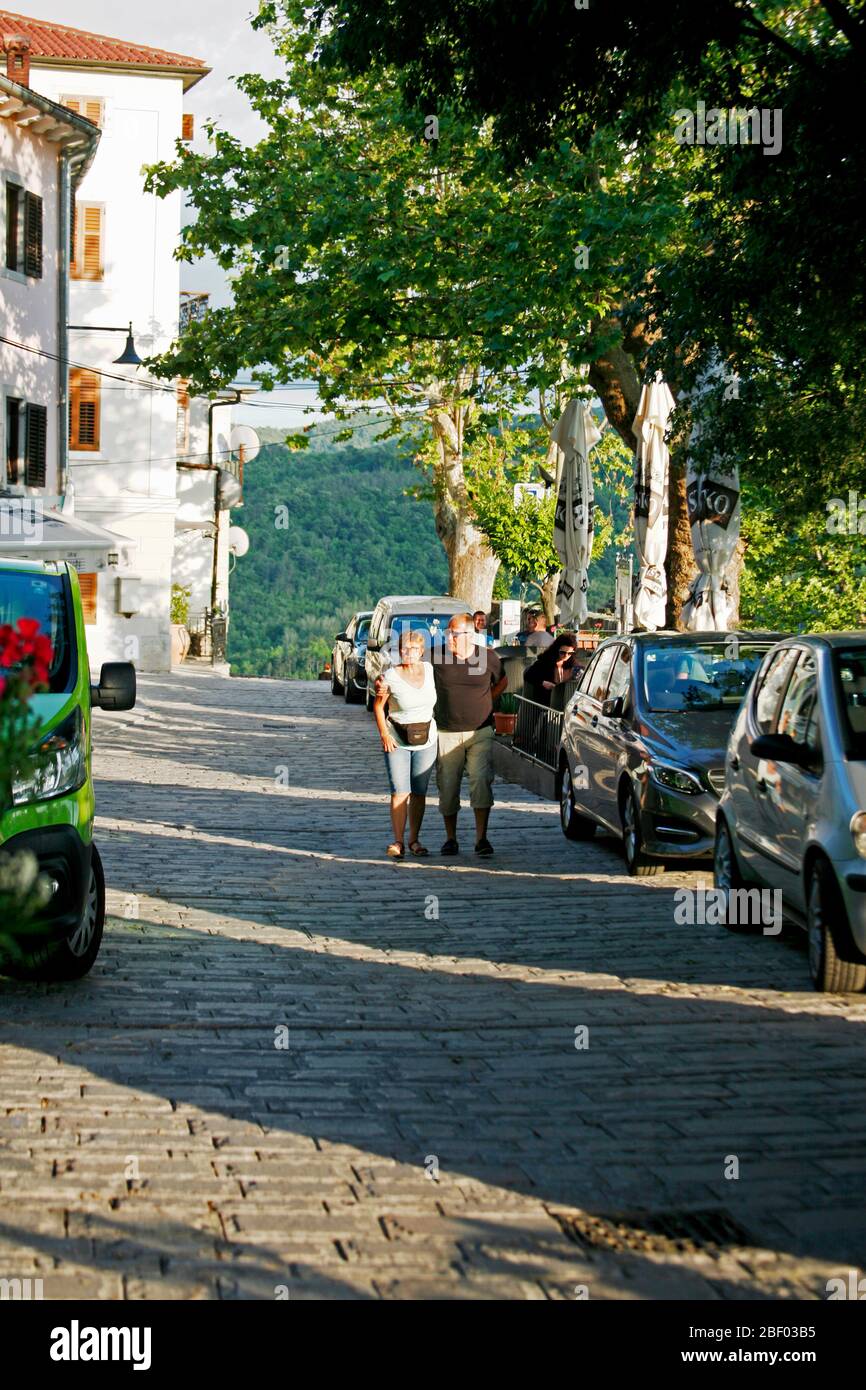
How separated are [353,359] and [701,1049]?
15.7 meters

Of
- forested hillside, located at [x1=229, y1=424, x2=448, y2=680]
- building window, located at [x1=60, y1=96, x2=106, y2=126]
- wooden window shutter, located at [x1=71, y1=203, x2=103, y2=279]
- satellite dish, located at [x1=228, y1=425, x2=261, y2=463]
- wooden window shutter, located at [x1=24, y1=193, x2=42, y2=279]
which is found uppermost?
building window, located at [x1=60, y1=96, x2=106, y2=126]

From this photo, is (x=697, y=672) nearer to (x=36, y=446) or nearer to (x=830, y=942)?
(x=830, y=942)

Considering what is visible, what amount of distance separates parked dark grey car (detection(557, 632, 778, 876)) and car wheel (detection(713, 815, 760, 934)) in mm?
1090

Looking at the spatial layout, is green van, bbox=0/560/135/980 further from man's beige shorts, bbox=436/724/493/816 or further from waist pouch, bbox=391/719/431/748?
man's beige shorts, bbox=436/724/493/816

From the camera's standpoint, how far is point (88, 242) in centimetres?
4547

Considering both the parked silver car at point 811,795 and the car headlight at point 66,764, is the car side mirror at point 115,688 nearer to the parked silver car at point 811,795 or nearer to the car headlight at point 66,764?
the car headlight at point 66,764

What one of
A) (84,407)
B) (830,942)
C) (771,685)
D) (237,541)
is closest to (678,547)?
(771,685)

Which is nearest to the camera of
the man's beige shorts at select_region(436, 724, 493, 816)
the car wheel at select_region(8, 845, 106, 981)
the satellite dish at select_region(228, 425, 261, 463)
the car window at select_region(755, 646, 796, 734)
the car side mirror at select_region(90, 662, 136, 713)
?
the car wheel at select_region(8, 845, 106, 981)

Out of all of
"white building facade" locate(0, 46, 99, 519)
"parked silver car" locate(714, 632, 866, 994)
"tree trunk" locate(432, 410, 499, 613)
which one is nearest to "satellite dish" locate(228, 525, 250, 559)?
"tree trunk" locate(432, 410, 499, 613)

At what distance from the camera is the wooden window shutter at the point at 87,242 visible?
148ft

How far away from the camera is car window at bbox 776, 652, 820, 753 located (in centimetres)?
924

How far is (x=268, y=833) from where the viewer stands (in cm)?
1539

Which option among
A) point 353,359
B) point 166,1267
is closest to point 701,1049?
point 166,1267
